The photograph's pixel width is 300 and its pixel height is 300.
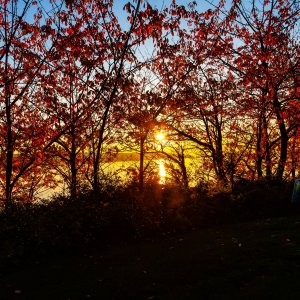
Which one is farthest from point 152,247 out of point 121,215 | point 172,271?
point 172,271

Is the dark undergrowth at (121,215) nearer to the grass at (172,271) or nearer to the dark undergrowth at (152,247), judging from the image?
the dark undergrowth at (152,247)

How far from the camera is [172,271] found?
21.2ft

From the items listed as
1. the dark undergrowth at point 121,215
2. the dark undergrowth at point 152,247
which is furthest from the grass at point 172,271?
the dark undergrowth at point 121,215

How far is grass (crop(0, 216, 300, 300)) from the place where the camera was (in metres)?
5.54

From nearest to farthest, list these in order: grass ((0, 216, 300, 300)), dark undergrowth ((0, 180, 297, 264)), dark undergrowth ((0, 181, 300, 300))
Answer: grass ((0, 216, 300, 300)), dark undergrowth ((0, 181, 300, 300)), dark undergrowth ((0, 180, 297, 264))

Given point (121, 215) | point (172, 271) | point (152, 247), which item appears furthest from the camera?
point (121, 215)

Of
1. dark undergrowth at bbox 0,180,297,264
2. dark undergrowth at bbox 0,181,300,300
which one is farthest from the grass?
A: dark undergrowth at bbox 0,180,297,264

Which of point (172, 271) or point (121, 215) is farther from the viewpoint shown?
point (121, 215)

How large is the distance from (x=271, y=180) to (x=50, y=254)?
31.3 feet

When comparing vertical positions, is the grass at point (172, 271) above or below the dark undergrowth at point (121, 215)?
below

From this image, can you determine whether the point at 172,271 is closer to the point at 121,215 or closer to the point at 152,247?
the point at 152,247

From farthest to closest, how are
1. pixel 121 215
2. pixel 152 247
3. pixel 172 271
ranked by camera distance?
pixel 121 215 < pixel 152 247 < pixel 172 271

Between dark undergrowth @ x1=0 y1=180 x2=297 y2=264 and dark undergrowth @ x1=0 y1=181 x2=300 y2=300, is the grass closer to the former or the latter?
dark undergrowth @ x1=0 y1=181 x2=300 y2=300

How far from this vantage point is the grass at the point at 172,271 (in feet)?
18.2
